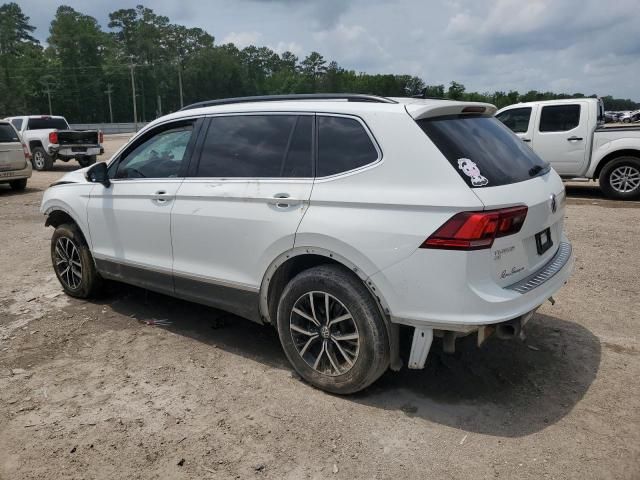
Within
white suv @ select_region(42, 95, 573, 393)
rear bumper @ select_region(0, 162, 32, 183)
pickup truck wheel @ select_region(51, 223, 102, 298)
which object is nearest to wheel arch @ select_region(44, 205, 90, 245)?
pickup truck wheel @ select_region(51, 223, 102, 298)

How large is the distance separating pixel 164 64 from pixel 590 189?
11730cm

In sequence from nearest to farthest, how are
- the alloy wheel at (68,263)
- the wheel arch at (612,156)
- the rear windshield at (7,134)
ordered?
the alloy wheel at (68,263)
the wheel arch at (612,156)
the rear windshield at (7,134)

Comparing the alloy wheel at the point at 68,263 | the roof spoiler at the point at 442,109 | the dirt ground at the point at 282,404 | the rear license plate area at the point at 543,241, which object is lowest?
the dirt ground at the point at 282,404

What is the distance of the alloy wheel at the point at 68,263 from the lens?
5219 millimetres

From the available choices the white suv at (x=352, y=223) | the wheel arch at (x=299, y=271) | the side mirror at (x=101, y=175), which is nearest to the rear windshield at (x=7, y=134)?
the side mirror at (x=101, y=175)

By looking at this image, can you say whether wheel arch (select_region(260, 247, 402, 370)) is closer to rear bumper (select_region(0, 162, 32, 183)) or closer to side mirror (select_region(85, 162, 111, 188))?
side mirror (select_region(85, 162, 111, 188))

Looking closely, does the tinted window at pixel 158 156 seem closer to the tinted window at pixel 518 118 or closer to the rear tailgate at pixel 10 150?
the tinted window at pixel 518 118

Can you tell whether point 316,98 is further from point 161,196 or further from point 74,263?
point 74,263

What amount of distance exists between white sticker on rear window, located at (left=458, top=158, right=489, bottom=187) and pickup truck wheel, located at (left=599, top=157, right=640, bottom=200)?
899 centimetres

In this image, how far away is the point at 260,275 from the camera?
12.0 ft

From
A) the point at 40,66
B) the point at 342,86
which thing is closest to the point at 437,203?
the point at 40,66

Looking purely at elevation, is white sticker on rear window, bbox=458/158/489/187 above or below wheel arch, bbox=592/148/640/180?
above

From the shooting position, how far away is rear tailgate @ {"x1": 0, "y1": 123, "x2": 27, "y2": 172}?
12656mm

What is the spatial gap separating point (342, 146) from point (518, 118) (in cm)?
971
